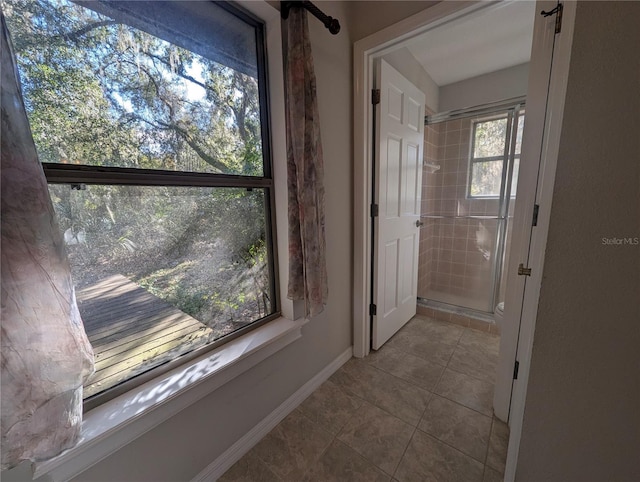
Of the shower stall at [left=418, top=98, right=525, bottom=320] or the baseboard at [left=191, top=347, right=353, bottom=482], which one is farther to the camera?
the shower stall at [left=418, top=98, right=525, bottom=320]

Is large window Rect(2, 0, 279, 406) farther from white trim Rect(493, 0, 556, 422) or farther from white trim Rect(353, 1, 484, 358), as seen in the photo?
white trim Rect(493, 0, 556, 422)

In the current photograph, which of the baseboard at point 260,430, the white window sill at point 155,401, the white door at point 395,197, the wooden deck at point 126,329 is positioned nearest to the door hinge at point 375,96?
the white door at point 395,197

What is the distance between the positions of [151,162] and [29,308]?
1.84 ft

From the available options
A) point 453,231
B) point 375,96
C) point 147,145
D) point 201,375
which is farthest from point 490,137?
point 201,375

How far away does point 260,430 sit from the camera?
123cm

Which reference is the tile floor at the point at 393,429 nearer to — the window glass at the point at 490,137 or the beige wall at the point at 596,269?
the beige wall at the point at 596,269

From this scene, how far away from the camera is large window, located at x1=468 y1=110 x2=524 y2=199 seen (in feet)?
7.79

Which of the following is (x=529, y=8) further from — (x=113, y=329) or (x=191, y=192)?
(x=113, y=329)

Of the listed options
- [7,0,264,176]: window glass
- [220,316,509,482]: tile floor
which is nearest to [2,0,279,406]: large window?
[7,0,264,176]: window glass

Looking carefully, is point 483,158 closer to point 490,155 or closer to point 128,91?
point 490,155

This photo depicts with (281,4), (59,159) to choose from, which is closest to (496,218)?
(281,4)

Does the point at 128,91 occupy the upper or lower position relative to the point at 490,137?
lower

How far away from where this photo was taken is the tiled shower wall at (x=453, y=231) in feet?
8.71

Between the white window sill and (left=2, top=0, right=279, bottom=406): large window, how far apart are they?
2.3 inches
